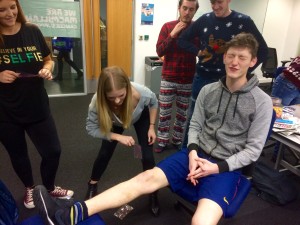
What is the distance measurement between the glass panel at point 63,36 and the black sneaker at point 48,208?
3.20 meters

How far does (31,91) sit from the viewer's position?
1.42m

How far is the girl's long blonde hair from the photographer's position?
4.58 ft

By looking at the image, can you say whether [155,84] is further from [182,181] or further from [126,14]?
[182,181]

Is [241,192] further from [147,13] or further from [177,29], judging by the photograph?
[147,13]

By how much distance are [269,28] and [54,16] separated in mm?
4372

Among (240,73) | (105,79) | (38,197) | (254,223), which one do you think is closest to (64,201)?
(38,197)

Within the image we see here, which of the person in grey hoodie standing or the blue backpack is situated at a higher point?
the person in grey hoodie standing

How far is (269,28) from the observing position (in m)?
5.35

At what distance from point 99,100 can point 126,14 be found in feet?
10.4

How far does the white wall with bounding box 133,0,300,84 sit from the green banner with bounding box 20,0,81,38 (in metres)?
1.04

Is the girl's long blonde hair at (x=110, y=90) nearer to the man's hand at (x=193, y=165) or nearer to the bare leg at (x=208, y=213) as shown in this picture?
the man's hand at (x=193, y=165)

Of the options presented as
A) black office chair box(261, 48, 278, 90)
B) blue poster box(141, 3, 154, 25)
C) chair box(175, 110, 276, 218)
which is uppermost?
blue poster box(141, 3, 154, 25)

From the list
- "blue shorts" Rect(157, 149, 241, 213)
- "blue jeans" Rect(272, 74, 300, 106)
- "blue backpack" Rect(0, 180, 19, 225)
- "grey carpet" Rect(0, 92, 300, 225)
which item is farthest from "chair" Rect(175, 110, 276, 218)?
"blue jeans" Rect(272, 74, 300, 106)

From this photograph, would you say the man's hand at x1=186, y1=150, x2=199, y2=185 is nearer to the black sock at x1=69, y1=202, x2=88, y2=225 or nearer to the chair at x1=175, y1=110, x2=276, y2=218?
the chair at x1=175, y1=110, x2=276, y2=218
